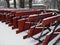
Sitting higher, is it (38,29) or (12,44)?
(38,29)

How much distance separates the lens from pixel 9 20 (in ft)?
17.3

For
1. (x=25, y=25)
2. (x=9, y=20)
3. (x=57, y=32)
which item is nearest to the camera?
(x=57, y=32)

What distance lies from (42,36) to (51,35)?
0.40m

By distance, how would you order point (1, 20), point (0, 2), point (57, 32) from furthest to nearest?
1. point (0, 2)
2. point (1, 20)
3. point (57, 32)

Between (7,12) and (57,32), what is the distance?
3.13m

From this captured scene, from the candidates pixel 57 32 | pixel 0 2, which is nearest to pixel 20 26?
pixel 57 32

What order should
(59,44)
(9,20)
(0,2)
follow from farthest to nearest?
(0,2), (9,20), (59,44)

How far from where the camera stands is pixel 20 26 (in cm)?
376

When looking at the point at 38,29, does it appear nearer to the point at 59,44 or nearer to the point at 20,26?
the point at 59,44

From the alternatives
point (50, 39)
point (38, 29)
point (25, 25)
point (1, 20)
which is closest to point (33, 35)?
point (38, 29)

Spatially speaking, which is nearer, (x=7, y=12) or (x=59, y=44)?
(x=59, y=44)

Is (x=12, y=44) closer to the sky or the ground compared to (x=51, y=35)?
closer to the ground

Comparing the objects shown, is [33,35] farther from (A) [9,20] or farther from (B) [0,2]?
(B) [0,2]

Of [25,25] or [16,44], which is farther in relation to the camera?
[25,25]
